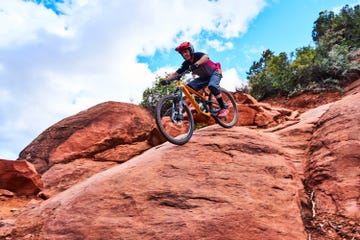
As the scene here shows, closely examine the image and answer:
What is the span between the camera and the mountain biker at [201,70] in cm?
812

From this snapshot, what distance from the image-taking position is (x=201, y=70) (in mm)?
8812

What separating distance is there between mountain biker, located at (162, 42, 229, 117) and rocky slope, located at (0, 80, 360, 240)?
3.85 ft

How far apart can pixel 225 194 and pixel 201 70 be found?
3845 millimetres

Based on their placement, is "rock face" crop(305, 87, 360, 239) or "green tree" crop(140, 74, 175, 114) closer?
"rock face" crop(305, 87, 360, 239)

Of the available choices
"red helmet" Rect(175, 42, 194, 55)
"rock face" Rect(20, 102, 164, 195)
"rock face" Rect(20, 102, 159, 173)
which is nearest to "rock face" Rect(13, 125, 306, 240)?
"red helmet" Rect(175, 42, 194, 55)

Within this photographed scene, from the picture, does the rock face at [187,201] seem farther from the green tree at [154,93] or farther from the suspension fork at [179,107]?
the green tree at [154,93]

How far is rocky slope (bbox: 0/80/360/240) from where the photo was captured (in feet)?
18.1

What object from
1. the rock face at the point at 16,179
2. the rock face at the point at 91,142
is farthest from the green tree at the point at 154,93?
the rock face at the point at 16,179

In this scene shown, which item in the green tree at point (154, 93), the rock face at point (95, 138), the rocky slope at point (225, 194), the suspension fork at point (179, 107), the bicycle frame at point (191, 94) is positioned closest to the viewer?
the rocky slope at point (225, 194)

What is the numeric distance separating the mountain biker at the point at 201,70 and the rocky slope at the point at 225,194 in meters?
1.17

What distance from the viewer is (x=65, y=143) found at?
14.0 metres

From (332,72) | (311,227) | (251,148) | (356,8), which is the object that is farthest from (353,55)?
(311,227)

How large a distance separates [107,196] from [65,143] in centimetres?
842

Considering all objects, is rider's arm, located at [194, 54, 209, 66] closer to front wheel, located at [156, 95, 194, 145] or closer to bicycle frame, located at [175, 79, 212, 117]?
bicycle frame, located at [175, 79, 212, 117]
